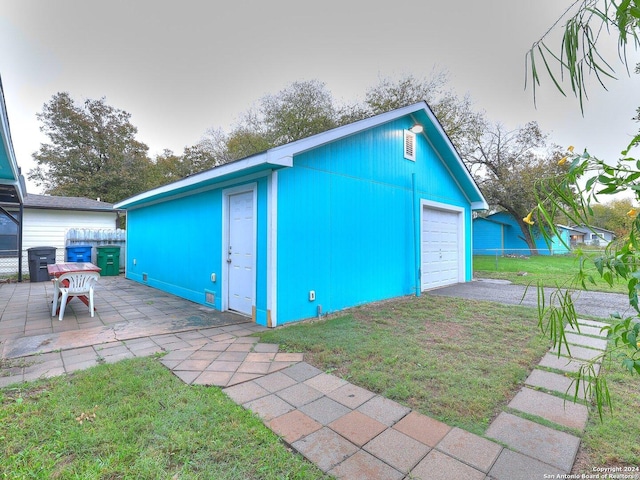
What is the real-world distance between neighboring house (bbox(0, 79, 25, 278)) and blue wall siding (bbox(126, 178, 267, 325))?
2.67m

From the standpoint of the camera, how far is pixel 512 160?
19.0 metres

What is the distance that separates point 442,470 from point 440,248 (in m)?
7.08

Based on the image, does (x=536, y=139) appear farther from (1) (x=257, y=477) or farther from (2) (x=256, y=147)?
(1) (x=257, y=477)

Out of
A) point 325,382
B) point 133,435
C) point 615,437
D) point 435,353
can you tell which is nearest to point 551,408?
point 615,437

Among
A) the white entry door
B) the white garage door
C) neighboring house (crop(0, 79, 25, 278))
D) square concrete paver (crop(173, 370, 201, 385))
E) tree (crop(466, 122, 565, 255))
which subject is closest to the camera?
square concrete paver (crop(173, 370, 201, 385))

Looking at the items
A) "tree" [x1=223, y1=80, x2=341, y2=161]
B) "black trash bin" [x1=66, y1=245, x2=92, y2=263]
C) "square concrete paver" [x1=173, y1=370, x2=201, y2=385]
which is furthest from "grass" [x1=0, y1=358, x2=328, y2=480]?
"tree" [x1=223, y1=80, x2=341, y2=161]

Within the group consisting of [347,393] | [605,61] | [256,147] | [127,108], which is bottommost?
[347,393]

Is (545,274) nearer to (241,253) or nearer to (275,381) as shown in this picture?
(241,253)

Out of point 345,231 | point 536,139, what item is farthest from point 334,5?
point 536,139

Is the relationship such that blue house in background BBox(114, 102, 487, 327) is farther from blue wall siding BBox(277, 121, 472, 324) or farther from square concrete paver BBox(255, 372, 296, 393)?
square concrete paver BBox(255, 372, 296, 393)

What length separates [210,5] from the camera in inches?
327

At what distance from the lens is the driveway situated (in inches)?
207

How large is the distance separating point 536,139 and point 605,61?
72.5 ft

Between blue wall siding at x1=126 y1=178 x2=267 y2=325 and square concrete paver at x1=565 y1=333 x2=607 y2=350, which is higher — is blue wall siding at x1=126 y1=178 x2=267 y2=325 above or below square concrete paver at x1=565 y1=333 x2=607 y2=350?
above
